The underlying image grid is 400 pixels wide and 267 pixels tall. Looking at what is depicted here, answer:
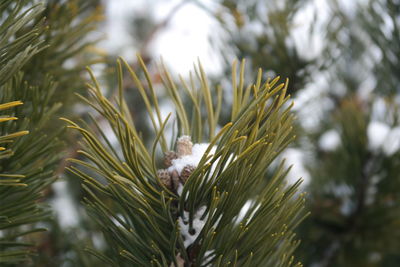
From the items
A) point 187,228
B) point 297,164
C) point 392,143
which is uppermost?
point 297,164

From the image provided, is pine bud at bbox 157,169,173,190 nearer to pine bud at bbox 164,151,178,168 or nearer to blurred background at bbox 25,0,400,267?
pine bud at bbox 164,151,178,168

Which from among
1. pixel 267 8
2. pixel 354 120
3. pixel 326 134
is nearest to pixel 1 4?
pixel 267 8

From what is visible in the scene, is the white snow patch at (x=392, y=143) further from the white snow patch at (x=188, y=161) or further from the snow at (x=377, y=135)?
the white snow patch at (x=188, y=161)

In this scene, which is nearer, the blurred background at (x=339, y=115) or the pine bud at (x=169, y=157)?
the pine bud at (x=169, y=157)

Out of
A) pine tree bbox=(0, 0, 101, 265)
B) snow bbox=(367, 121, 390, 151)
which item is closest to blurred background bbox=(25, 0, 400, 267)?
snow bbox=(367, 121, 390, 151)

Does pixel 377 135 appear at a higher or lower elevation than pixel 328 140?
lower

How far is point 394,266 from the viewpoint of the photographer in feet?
3.76

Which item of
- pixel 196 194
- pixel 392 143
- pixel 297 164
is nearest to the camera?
pixel 196 194

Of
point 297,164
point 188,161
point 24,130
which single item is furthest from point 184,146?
point 297,164

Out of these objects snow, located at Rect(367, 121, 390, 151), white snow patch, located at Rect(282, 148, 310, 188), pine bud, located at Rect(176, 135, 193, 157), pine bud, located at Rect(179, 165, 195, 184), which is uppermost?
white snow patch, located at Rect(282, 148, 310, 188)

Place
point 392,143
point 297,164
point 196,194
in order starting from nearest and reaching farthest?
point 196,194, point 392,143, point 297,164

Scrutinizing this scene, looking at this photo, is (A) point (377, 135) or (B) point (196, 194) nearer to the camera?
(B) point (196, 194)

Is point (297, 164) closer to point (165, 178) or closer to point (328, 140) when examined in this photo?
point (328, 140)

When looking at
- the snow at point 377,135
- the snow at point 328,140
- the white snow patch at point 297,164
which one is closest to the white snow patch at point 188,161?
the snow at point 377,135
